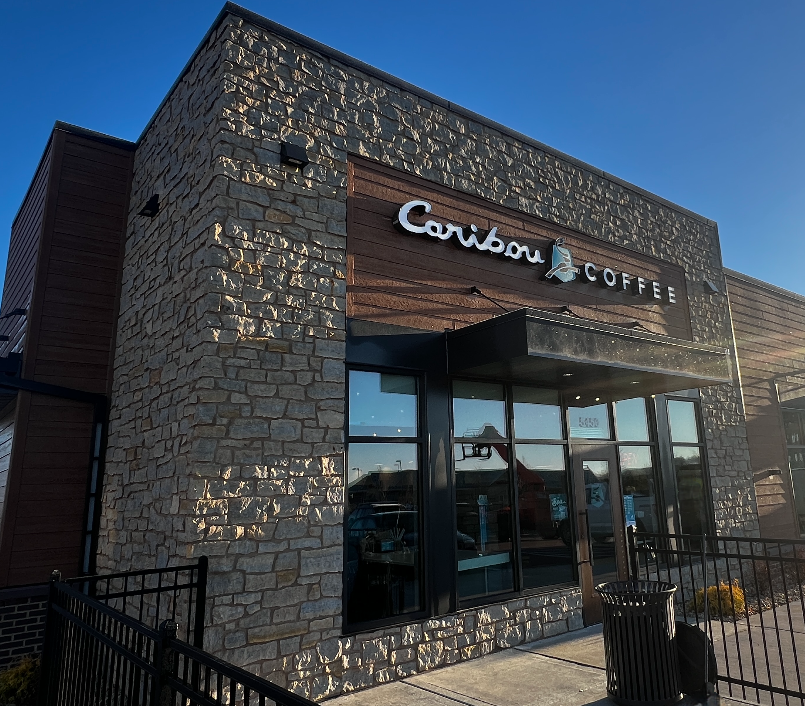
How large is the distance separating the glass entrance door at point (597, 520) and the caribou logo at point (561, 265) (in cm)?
248

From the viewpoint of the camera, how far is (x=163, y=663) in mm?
2787

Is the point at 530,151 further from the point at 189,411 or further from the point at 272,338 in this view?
the point at 189,411

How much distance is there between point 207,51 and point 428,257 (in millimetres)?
3375

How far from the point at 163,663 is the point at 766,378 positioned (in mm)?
13751

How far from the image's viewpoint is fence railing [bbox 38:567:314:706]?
238cm

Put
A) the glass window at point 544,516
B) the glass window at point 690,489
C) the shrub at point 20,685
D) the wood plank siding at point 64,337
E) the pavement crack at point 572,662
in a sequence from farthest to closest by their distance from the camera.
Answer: the glass window at point 690,489 < the glass window at point 544,516 < the wood plank siding at point 64,337 < the pavement crack at point 572,662 < the shrub at point 20,685

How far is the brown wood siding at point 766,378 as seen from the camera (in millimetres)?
12023

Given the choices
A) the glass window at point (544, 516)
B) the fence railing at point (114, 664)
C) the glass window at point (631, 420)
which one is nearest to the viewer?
the fence railing at point (114, 664)

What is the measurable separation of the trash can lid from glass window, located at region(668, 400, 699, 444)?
17.0ft

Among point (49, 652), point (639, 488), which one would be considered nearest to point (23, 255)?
point (49, 652)

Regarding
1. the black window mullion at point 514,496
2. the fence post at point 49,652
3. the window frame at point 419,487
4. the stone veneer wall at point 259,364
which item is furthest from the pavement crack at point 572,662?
the fence post at point 49,652

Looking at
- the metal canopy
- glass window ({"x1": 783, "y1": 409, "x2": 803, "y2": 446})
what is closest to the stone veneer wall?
the metal canopy

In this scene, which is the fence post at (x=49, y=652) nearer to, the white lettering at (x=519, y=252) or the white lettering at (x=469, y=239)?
the white lettering at (x=469, y=239)

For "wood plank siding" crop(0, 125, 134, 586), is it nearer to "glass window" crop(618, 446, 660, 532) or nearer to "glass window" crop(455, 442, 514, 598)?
"glass window" crop(455, 442, 514, 598)
